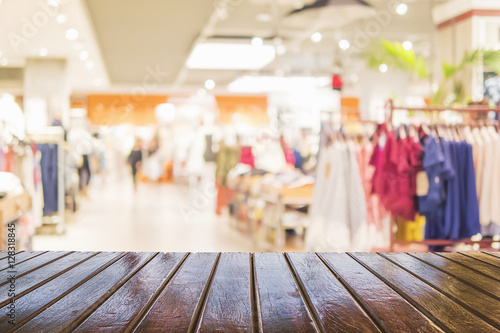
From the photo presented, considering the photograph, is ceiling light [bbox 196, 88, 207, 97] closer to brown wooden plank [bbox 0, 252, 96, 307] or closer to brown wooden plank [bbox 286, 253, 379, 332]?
brown wooden plank [bbox 0, 252, 96, 307]

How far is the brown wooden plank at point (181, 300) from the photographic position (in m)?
1.17

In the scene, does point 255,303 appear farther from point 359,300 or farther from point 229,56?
point 229,56

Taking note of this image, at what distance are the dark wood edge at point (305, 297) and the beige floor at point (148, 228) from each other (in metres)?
4.41

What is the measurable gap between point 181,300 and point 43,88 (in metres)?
10.9

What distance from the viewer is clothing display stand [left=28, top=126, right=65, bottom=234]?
24.0 ft

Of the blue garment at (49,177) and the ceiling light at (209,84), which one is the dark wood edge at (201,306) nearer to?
the blue garment at (49,177)

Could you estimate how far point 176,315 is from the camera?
1.23 m

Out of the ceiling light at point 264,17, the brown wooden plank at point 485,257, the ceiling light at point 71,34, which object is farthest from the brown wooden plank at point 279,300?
the ceiling light at point 264,17

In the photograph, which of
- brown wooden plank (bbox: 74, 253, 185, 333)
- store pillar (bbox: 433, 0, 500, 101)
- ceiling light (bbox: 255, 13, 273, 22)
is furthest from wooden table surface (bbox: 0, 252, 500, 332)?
ceiling light (bbox: 255, 13, 273, 22)

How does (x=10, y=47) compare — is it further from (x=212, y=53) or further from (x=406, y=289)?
(x=406, y=289)

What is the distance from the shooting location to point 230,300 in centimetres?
136

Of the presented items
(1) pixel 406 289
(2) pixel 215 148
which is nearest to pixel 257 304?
(1) pixel 406 289

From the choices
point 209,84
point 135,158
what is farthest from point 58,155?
point 209,84

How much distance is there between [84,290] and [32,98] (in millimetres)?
10771
